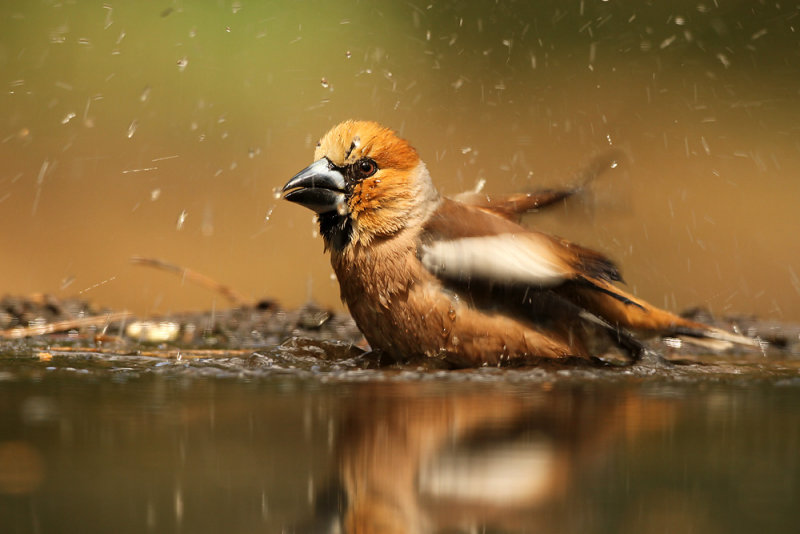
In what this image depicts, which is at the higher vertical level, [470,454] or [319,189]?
[319,189]

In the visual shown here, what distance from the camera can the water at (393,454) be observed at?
140 cm

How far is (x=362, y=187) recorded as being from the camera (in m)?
3.88

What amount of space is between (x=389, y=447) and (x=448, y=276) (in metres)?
1.76

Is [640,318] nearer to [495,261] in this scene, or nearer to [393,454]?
[495,261]

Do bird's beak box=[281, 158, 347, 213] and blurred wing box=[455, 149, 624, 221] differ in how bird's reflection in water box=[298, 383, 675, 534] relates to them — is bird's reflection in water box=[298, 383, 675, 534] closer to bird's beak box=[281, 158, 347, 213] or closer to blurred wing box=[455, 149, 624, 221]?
bird's beak box=[281, 158, 347, 213]

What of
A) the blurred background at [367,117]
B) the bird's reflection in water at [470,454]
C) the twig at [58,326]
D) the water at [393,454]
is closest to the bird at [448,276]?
the water at [393,454]

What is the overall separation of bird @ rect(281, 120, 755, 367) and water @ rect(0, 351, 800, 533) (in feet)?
1.78

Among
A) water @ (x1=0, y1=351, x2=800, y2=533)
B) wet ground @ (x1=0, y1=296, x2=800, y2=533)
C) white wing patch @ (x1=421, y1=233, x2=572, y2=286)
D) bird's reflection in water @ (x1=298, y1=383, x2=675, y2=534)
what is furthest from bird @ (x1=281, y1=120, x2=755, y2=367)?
bird's reflection in water @ (x1=298, y1=383, x2=675, y2=534)

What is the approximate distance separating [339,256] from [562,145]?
5492 mm

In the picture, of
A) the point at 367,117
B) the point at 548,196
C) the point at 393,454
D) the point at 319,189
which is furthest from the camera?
the point at 367,117

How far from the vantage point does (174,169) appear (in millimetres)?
8938

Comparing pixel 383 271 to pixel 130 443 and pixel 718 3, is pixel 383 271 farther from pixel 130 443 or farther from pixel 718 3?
pixel 718 3

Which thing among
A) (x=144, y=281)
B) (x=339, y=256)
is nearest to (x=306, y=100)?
(x=144, y=281)

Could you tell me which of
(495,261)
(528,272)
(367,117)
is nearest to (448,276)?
(495,261)
